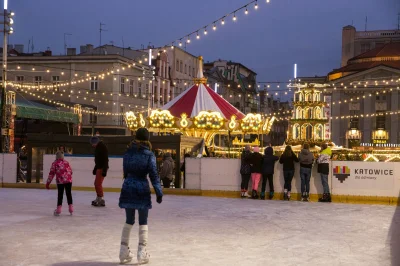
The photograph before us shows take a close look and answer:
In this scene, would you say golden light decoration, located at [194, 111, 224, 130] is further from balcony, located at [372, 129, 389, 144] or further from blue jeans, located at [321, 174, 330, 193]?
balcony, located at [372, 129, 389, 144]

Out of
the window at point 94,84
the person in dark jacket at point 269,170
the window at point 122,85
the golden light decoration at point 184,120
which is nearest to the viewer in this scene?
the person in dark jacket at point 269,170

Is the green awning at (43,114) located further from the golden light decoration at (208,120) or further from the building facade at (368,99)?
the building facade at (368,99)

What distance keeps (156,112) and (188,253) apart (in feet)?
63.0

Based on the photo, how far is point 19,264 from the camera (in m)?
8.03

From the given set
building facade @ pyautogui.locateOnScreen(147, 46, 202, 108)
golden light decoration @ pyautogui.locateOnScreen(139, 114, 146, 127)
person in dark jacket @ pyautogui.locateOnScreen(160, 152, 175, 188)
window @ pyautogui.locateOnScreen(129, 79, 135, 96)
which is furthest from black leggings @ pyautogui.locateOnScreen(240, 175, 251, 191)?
building facade @ pyautogui.locateOnScreen(147, 46, 202, 108)

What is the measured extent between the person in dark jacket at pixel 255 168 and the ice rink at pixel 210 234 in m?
2.29

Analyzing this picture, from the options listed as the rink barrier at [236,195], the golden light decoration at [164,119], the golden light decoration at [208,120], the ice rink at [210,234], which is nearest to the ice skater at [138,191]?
the ice rink at [210,234]

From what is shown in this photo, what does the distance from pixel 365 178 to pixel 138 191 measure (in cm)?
1233

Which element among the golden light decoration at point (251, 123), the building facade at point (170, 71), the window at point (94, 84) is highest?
the building facade at point (170, 71)

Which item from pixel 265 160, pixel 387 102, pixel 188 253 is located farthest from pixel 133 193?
pixel 387 102

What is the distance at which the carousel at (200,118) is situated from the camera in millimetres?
27531

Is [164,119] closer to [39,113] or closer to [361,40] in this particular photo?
[39,113]

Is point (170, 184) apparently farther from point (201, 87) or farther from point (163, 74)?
point (163, 74)

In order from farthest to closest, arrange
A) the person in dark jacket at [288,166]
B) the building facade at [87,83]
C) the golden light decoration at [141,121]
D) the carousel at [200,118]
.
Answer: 1. the building facade at [87,83]
2. the golden light decoration at [141,121]
3. the carousel at [200,118]
4. the person in dark jacket at [288,166]
